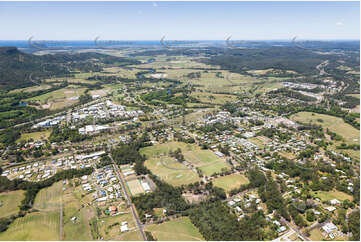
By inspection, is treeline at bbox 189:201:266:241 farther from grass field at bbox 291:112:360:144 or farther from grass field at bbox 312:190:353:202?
grass field at bbox 291:112:360:144

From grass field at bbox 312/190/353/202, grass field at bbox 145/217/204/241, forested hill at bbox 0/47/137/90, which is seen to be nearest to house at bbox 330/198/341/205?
grass field at bbox 312/190/353/202

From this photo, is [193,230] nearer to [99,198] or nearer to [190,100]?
[99,198]

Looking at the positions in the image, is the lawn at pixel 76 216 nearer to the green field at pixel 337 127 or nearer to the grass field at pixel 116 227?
the grass field at pixel 116 227

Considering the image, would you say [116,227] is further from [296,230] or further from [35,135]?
[35,135]

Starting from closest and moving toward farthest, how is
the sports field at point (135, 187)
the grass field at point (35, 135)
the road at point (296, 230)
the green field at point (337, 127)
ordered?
the road at point (296, 230) < the sports field at point (135, 187) < the green field at point (337, 127) < the grass field at point (35, 135)

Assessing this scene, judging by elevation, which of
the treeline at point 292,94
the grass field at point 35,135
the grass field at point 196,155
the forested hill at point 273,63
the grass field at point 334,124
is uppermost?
the forested hill at point 273,63

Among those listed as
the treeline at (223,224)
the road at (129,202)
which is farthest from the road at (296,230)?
the road at (129,202)
